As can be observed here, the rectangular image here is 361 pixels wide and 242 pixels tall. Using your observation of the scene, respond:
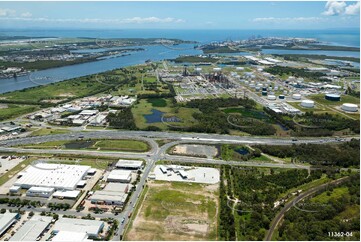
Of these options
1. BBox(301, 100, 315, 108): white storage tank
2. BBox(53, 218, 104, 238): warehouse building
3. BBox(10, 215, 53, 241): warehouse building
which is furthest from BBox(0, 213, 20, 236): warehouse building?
BBox(301, 100, 315, 108): white storage tank

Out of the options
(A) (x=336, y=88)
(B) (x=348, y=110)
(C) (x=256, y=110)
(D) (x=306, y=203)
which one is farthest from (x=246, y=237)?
(A) (x=336, y=88)

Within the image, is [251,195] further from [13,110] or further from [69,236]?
[13,110]

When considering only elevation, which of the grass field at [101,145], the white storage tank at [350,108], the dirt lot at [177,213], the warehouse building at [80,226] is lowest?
the dirt lot at [177,213]

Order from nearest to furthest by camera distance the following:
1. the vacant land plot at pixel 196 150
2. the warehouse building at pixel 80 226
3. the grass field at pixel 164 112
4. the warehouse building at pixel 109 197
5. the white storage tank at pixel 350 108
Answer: the warehouse building at pixel 80 226
the warehouse building at pixel 109 197
the vacant land plot at pixel 196 150
the grass field at pixel 164 112
the white storage tank at pixel 350 108

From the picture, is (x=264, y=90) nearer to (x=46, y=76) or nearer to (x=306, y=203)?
(x=306, y=203)

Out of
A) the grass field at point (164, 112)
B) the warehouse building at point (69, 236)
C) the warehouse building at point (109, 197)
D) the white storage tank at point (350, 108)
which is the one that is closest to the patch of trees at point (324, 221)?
the warehouse building at point (109, 197)

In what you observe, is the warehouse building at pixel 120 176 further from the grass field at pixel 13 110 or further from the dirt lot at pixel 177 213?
the grass field at pixel 13 110
